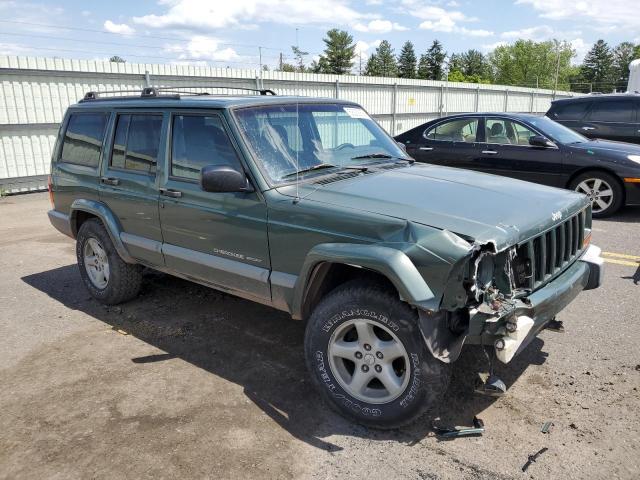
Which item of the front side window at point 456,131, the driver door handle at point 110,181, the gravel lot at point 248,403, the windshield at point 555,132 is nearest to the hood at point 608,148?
the windshield at point 555,132

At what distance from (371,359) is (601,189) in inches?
260

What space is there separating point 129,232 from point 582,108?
9.41 meters

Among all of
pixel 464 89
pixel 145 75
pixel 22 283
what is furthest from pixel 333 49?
pixel 22 283

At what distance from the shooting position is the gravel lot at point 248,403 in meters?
2.81

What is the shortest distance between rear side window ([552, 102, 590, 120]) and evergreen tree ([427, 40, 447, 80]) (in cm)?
8276

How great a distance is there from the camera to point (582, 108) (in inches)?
412

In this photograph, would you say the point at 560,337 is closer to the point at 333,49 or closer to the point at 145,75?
the point at 145,75

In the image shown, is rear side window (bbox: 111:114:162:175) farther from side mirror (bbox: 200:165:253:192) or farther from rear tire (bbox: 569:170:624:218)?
rear tire (bbox: 569:170:624:218)

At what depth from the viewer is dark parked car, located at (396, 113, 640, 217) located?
786 centimetres

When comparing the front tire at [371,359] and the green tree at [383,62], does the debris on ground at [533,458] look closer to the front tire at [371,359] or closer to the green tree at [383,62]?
the front tire at [371,359]

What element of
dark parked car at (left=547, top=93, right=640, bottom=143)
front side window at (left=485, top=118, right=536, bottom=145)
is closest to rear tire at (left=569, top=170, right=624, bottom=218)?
front side window at (left=485, top=118, right=536, bottom=145)

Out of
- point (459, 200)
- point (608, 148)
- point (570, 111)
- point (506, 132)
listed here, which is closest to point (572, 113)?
point (570, 111)

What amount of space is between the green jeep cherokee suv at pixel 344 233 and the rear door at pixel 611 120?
24.9ft

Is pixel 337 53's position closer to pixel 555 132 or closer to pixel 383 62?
pixel 383 62
